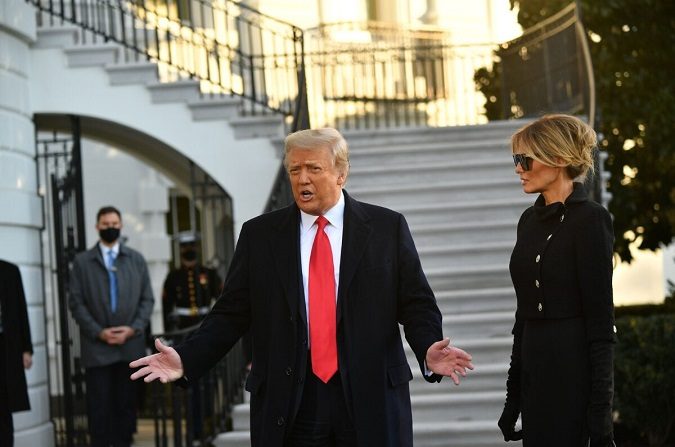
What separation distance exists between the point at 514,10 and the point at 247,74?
3396 mm

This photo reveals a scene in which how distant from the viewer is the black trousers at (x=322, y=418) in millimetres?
4777

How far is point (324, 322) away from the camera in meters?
4.88

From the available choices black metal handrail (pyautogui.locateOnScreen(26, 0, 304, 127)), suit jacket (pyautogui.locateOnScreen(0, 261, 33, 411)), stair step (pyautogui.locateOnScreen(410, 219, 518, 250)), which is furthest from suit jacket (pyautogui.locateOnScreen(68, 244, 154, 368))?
stair step (pyautogui.locateOnScreen(410, 219, 518, 250))

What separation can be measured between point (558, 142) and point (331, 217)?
88 cm

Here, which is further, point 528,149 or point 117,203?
point 117,203

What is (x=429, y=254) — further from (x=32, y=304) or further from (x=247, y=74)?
(x=247, y=74)

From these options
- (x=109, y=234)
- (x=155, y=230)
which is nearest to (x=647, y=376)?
(x=109, y=234)

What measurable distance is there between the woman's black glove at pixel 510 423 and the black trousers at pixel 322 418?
0.63 m

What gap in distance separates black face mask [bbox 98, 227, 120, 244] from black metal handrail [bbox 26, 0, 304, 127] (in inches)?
68.3

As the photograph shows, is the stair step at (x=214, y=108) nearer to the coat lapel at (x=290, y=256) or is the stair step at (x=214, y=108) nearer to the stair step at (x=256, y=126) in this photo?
the stair step at (x=256, y=126)

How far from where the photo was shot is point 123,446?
9852 millimetres

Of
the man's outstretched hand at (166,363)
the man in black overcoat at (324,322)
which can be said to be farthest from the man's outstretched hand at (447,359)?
the man's outstretched hand at (166,363)

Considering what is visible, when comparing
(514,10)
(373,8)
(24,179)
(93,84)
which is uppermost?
(373,8)

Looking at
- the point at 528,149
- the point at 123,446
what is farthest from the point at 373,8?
the point at 528,149
